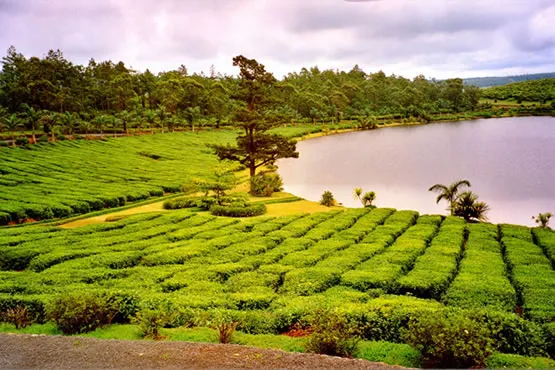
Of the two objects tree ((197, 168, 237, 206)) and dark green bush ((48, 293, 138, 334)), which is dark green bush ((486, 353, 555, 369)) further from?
tree ((197, 168, 237, 206))

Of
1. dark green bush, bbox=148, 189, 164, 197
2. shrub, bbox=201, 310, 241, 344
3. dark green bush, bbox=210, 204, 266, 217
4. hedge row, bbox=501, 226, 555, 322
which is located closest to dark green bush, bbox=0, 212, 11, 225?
dark green bush, bbox=148, 189, 164, 197

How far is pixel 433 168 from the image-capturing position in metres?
53.9

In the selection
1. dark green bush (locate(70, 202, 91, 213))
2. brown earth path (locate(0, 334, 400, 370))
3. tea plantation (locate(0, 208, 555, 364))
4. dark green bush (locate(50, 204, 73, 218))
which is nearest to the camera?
brown earth path (locate(0, 334, 400, 370))

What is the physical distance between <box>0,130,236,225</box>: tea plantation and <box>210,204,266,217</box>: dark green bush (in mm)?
7134

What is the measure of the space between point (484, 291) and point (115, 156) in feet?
155

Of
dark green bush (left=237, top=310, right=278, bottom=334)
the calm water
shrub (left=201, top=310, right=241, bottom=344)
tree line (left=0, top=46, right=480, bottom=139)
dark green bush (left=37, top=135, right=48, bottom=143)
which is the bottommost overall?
the calm water

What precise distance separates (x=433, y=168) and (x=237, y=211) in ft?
100

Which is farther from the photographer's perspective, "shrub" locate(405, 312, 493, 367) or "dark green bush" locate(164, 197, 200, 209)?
"dark green bush" locate(164, 197, 200, 209)

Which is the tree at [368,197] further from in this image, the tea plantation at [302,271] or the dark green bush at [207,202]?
the dark green bush at [207,202]

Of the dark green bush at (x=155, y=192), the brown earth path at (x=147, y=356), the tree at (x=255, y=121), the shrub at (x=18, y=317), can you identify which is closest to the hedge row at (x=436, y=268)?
the brown earth path at (x=147, y=356)

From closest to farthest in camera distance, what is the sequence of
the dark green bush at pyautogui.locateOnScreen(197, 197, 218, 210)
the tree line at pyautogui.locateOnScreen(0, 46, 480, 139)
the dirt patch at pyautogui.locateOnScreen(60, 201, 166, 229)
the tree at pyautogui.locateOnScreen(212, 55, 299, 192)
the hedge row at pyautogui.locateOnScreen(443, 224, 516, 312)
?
1. the hedge row at pyautogui.locateOnScreen(443, 224, 516, 312)
2. the dirt patch at pyautogui.locateOnScreen(60, 201, 166, 229)
3. the dark green bush at pyautogui.locateOnScreen(197, 197, 218, 210)
4. the tree at pyautogui.locateOnScreen(212, 55, 299, 192)
5. the tree line at pyautogui.locateOnScreen(0, 46, 480, 139)

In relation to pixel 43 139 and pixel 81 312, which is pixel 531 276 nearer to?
pixel 81 312

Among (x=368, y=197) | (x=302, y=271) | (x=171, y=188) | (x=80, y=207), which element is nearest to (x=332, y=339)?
(x=302, y=271)

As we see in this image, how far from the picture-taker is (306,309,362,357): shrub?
32.2 feet
